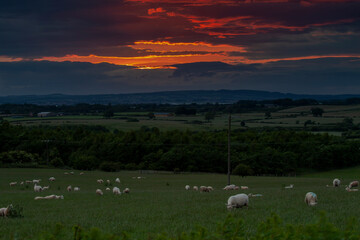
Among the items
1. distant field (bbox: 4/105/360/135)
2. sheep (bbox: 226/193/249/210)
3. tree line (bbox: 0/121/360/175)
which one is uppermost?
sheep (bbox: 226/193/249/210)

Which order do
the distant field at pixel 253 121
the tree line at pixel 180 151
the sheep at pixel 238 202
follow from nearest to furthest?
the sheep at pixel 238 202, the tree line at pixel 180 151, the distant field at pixel 253 121

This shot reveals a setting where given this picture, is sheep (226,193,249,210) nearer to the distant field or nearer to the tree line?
the tree line

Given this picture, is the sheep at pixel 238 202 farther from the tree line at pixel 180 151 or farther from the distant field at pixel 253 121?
the distant field at pixel 253 121

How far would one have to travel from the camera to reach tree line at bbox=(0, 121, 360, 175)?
3548 inches

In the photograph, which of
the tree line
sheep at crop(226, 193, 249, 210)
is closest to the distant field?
the tree line

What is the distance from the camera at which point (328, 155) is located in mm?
94000

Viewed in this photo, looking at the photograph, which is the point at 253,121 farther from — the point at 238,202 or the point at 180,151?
the point at 238,202

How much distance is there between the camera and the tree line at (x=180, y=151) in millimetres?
90125

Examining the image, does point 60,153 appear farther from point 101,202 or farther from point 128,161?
point 101,202

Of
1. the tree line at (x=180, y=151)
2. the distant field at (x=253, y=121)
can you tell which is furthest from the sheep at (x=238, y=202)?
the distant field at (x=253, y=121)

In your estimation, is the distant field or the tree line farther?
the distant field

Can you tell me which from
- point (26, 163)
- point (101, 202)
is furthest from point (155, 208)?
point (26, 163)

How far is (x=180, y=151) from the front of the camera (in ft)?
308

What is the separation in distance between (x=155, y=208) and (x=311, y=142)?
83671 millimetres
